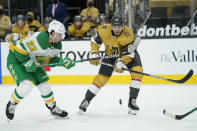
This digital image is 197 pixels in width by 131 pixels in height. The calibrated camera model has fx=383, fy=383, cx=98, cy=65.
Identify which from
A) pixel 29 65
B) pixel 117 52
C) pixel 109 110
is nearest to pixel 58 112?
pixel 29 65

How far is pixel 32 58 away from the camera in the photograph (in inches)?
149

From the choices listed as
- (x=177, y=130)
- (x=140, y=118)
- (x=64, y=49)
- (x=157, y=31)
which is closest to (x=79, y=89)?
(x=64, y=49)

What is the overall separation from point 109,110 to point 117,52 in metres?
0.70

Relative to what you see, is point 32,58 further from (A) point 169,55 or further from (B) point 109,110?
(A) point 169,55

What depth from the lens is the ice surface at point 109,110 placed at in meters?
3.55

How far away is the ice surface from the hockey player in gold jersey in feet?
0.76

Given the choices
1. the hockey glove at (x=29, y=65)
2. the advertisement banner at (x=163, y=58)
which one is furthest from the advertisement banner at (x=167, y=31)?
the hockey glove at (x=29, y=65)

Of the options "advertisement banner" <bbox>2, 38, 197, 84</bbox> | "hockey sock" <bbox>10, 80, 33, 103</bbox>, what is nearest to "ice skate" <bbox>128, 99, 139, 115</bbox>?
"hockey sock" <bbox>10, 80, 33, 103</bbox>

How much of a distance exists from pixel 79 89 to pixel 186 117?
246 centimetres

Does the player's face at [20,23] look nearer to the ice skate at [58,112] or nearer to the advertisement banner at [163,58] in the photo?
the advertisement banner at [163,58]

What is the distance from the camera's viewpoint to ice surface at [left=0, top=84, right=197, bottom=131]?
11.6ft

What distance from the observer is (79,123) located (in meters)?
3.73

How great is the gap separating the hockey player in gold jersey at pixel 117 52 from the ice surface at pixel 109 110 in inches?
9.1

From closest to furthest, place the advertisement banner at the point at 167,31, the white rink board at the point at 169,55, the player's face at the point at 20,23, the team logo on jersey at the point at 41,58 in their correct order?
the team logo on jersey at the point at 41,58 < the white rink board at the point at 169,55 < the advertisement banner at the point at 167,31 < the player's face at the point at 20,23
